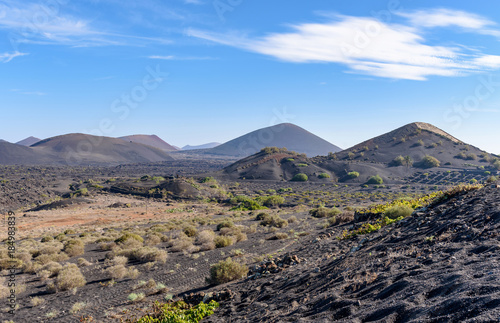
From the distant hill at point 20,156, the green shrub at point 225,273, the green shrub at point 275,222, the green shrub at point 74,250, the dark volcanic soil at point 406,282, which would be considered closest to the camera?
the dark volcanic soil at point 406,282

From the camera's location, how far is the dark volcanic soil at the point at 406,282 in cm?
439

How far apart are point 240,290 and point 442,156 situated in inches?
4033

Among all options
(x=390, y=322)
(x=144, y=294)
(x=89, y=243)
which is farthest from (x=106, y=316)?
(x=89, y=243)

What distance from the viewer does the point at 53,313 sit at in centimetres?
888

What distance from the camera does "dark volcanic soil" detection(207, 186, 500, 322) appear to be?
173 inches

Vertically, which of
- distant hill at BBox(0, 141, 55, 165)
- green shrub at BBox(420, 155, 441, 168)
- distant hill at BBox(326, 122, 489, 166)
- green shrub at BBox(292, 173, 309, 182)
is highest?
distant hill at BBox(0, 141, 55, 165)

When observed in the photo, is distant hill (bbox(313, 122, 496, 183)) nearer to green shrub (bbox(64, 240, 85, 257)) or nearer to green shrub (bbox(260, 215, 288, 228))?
green shrub (bbox(260, 215, 288, 228))

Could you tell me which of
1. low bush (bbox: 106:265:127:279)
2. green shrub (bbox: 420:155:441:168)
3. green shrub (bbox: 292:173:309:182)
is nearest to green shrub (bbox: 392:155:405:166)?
green shrub (bbox: 420:155:441:168)

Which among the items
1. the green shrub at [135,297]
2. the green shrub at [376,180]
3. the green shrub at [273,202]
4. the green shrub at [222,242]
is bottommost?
the green shrub at [273,202]

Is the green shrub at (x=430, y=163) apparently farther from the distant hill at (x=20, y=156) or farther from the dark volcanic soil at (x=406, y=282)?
the distant hill at (x=20, y=156)

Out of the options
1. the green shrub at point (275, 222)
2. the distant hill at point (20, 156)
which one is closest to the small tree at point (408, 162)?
the green shrub at point (275, 222)

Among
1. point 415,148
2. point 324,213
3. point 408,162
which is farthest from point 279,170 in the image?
point 324,213

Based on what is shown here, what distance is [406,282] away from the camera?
5562mm

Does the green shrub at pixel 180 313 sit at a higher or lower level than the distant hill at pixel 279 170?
lower
